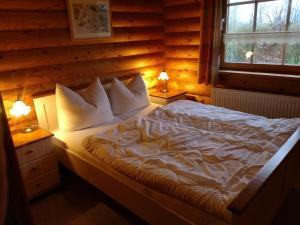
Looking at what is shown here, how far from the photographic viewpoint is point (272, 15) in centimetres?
302

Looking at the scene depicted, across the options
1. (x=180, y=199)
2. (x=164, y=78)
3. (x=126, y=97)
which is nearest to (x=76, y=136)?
(x=126, y=97)

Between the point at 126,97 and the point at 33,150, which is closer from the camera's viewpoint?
the point at 33,150

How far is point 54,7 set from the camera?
2650 mm

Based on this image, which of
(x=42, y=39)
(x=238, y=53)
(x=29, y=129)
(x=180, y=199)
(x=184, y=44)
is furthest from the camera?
(x=184, y=44)

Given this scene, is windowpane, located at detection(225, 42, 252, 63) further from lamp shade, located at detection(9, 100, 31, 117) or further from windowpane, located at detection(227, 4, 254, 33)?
lamp shade, located at detection(9, 100, 31, 117)

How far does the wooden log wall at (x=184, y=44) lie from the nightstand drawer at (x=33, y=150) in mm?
2297

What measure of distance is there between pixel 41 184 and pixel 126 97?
142 cm

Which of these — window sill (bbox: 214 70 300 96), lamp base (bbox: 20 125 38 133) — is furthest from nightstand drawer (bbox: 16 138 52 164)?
window sill (bbox: 214 70 300 96)

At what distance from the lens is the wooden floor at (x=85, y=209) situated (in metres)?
2.09

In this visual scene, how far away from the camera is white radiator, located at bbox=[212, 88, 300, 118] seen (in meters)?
2.96

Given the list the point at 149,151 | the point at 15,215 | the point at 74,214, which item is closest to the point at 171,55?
the point at 149,151

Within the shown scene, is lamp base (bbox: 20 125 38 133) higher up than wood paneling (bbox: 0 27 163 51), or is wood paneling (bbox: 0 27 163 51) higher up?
wood paneling (bbox: 0 27 163 51)

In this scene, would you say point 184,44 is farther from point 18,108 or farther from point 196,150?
point 18,108

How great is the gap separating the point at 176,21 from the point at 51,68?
2.10 meters
